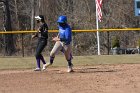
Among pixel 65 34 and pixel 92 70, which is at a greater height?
pixel 65 34

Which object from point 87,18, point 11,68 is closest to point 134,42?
point 87,18

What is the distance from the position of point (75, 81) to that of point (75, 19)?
99.6 ft

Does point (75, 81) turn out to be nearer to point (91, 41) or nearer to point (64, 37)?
point (64, 37)

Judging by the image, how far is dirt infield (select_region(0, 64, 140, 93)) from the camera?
10938 mm

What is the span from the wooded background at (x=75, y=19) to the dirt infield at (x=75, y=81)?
40.7ft

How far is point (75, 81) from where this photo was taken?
40.5 feet

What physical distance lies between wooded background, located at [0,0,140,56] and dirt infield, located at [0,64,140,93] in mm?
12420

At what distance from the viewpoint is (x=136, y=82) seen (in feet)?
39.5

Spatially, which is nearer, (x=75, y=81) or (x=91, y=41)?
(x=75, y=81)

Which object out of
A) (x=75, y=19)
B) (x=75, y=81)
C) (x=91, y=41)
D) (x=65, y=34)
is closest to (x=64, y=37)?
(x=65, y=34)

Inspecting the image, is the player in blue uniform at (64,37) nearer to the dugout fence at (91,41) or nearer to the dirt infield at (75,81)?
the dirt infield at (75,81)

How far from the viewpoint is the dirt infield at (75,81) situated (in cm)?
1094

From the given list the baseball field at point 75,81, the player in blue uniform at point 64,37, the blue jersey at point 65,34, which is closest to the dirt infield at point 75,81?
the baseball field at point 75,81

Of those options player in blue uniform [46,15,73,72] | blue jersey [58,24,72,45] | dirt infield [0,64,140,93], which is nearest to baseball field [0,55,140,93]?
dirt infield [0,64,140,93]
